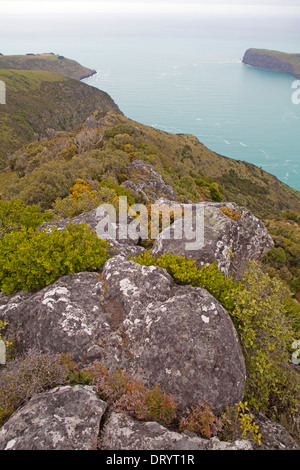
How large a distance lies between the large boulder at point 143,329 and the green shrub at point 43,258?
0.41m

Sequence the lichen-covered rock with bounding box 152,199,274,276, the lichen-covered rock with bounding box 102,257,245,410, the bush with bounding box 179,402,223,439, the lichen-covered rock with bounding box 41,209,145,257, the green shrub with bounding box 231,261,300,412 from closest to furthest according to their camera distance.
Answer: the bush with bounding box 179,402,223,439 → the lichen-covered rock with bounding box 102,257,245,410 → the green shrub with bounding box 231,261,300,412 → the lichen-covered rock with bounding box 152,199,274,276 → the lichen-covered rock with bounding box 41,209,145,257

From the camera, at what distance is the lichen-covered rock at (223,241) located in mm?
9967

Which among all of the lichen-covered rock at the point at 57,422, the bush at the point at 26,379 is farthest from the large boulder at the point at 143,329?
the lichen-covered rock at the point at 57,422

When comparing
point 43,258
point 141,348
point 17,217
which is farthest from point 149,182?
point 141,348

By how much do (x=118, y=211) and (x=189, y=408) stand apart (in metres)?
9.51

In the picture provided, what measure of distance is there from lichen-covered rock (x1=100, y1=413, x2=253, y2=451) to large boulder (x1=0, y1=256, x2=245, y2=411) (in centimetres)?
79

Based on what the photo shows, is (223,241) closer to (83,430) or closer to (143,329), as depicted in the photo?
(143,329)

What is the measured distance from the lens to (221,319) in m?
6.71

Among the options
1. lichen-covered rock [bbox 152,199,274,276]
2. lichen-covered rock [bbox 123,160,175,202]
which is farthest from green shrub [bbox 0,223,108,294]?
lichen-covered rock [bbox 123,160,175,202]

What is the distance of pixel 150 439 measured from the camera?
16.5ft

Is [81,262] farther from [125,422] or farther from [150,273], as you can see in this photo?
[125,422]

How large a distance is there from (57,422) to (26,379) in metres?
1.29

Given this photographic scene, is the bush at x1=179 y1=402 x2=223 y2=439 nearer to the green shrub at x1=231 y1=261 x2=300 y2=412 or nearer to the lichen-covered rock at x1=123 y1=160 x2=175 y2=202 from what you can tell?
the green shrub at x1=231 y1=261 x2=300 y2=412

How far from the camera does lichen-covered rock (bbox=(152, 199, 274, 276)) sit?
9.97 m
